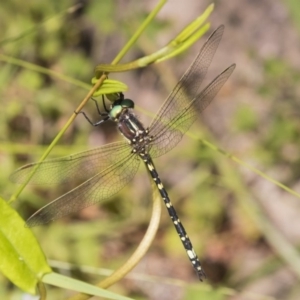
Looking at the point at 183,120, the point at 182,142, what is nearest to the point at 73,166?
the point at 183,120

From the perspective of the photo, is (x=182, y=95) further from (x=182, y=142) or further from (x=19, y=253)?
(x=182, y=142)

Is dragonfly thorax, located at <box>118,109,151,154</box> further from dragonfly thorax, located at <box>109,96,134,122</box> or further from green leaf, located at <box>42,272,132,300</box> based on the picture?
green leaf, located at <box>42,272,132,300</box>

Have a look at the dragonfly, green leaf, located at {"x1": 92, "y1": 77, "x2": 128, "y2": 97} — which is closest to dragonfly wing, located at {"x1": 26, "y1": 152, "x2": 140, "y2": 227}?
the dragonfly

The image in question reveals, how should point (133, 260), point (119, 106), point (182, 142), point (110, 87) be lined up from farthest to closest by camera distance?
point (182, 142), point (119, 106), point (133, 260), point (110, 87)

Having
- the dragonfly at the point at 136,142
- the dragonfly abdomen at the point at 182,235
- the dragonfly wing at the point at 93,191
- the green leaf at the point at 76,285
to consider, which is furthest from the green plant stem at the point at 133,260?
the dragonfly abdomen at the point at 182,235

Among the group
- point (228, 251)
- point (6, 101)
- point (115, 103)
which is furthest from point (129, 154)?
point (228, 251)

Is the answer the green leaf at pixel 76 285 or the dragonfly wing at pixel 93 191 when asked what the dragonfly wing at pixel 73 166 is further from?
the green leaf at pixel 76 285
